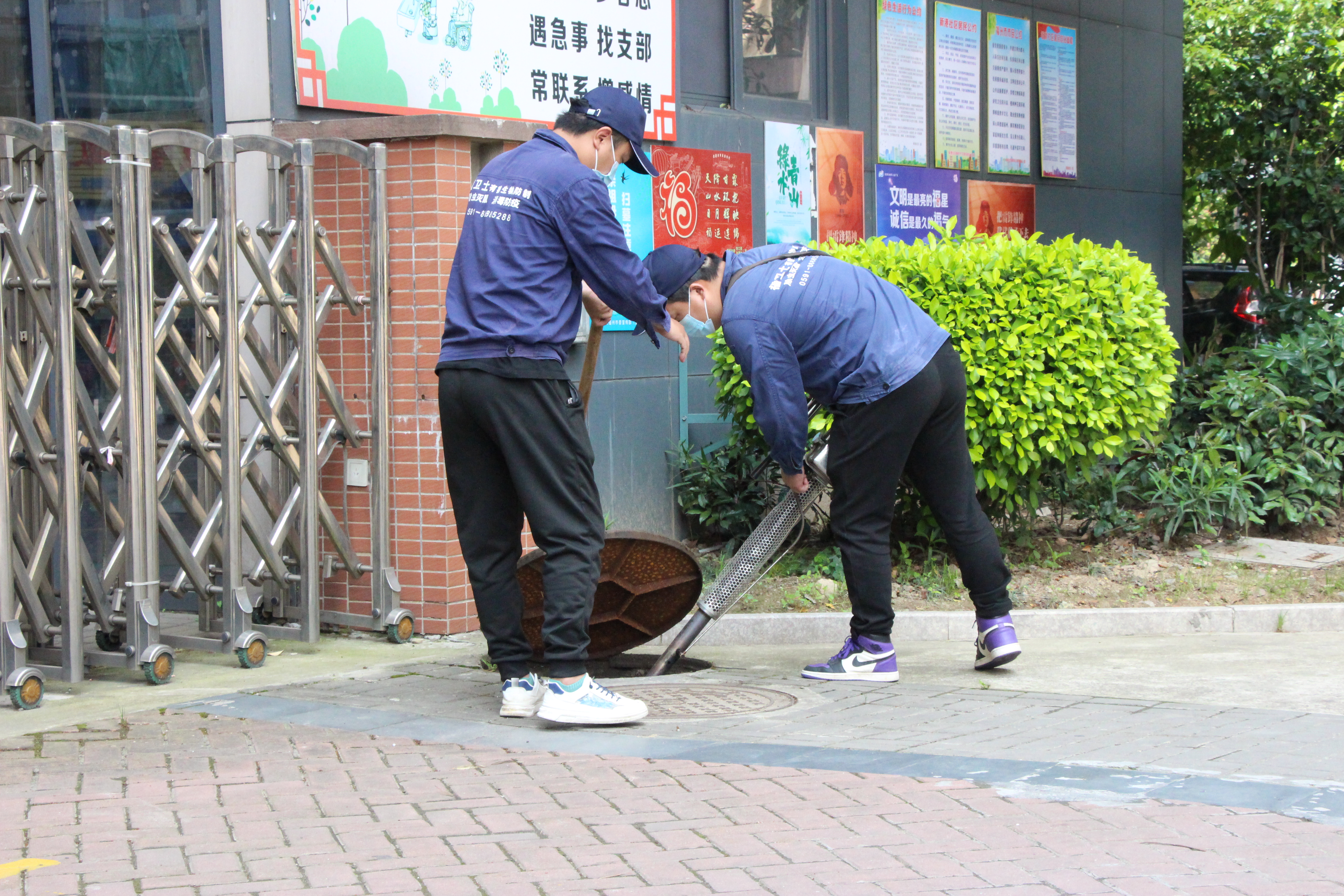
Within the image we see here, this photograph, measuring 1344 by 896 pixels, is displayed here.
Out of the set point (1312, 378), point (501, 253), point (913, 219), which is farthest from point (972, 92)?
point (501, 253)

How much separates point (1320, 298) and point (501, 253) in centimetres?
960

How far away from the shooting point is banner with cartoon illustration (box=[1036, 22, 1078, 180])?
11.4m

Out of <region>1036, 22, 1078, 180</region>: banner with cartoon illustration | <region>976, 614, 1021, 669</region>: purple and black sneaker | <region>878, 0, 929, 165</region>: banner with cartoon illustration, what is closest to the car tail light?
<region>1036, 22, 1078, 180</region>: banner with cartoon illustration


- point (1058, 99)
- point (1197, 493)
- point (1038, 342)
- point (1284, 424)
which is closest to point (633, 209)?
point (1038, 342)

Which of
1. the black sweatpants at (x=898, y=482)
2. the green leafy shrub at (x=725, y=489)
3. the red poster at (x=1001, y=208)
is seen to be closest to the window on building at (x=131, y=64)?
the green leafy shrub at (x=725, y=489)

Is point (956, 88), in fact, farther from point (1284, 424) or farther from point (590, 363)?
point (590, 363)

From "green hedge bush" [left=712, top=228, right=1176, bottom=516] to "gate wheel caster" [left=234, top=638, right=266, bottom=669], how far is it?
8.22 ft

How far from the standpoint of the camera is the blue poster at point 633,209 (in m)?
8.09

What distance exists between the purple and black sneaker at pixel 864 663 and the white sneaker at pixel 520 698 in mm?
1188

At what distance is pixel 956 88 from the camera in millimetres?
10562

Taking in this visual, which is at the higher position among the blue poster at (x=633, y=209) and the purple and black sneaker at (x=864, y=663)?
the blue poster at (x=633, y=209)

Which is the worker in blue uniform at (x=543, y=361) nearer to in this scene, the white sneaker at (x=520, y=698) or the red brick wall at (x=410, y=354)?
the white sneaker at (x=520, y=698)

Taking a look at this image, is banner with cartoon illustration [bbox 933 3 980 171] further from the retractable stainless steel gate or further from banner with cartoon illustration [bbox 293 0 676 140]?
the retractable stainless steel gate

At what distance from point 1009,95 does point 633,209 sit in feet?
13.5
